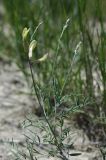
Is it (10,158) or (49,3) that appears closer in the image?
(10,158)

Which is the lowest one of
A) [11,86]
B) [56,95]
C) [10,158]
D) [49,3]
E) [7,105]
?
[10,158]

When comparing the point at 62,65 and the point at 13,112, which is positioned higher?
the point at 62,65

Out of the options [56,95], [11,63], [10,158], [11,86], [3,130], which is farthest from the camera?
[11,63]

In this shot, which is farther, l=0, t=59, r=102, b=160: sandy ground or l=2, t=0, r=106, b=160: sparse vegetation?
l=0, t=59, r=102, b=160: sandy ground

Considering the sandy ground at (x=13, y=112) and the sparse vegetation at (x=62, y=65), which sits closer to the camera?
the sparse vegetation at (x=62, y=65)

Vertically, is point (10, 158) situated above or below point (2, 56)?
below

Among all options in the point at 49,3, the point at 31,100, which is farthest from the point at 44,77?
the point at 49,3

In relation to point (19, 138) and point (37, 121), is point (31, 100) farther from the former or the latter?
point (37, 121)

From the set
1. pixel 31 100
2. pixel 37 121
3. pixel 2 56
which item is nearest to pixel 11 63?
pixel 2 56

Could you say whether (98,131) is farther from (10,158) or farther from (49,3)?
(49,3)

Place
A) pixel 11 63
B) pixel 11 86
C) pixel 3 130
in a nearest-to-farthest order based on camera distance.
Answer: pixel 3 130
pixel 11 86
pixel 11 63
